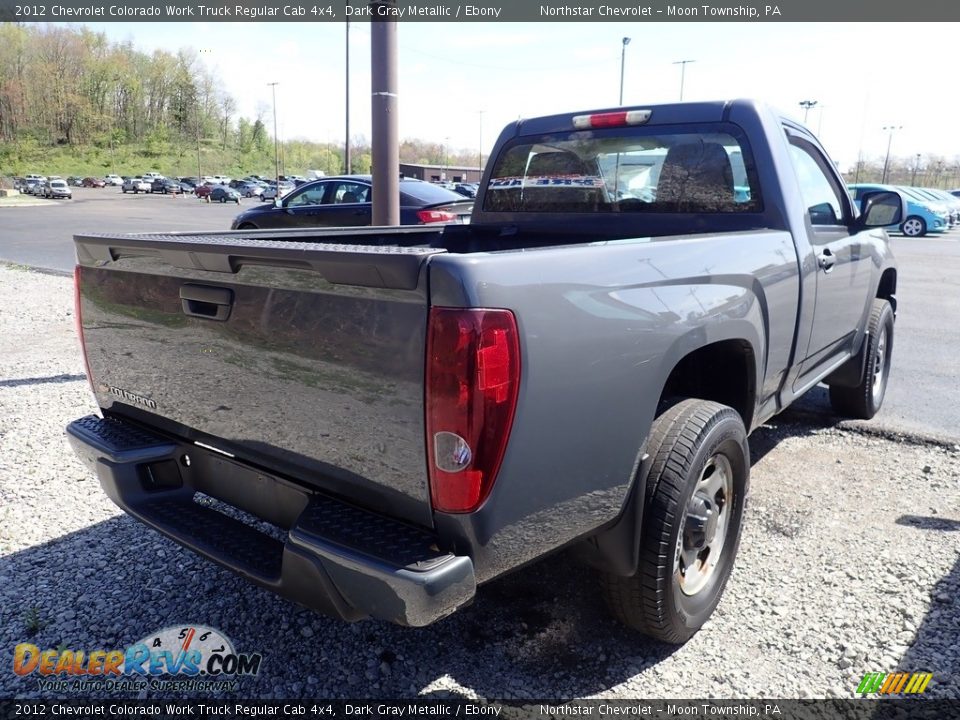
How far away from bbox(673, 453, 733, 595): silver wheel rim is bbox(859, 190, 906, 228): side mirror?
7.88 feet

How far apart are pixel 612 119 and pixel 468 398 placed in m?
2.66

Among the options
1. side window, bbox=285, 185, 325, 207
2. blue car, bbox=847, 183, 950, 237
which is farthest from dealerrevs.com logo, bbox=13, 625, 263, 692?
blue car, bbox=847, 183, 950, 237

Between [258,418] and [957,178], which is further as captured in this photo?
[957,178]

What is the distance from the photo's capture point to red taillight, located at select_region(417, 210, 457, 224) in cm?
1077

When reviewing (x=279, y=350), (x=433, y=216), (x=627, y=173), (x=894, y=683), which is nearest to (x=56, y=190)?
(x=433, y=216)

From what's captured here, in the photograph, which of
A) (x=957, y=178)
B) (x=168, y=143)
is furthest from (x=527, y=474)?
(x=168, y=143)

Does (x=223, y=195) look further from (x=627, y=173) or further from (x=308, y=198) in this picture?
(x=627, y=173)

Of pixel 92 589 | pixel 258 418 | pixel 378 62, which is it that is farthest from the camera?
pixel 378 62

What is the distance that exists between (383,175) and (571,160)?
1748 mm

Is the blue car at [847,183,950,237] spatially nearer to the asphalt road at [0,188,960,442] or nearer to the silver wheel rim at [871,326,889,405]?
the asphalt road at [0,188,960,442]

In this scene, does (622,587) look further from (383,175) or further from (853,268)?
(383,175)

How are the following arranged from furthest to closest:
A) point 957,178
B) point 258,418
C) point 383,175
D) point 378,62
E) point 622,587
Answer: point 957,178 → point 383,175 → point 378,62 → point 622,587 → point 258,418

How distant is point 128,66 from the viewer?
368ft

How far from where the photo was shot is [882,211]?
170 inches
